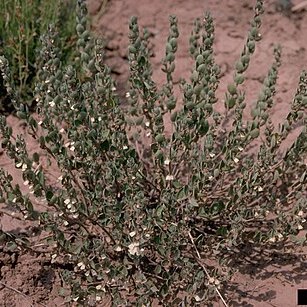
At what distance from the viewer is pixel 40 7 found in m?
3.79

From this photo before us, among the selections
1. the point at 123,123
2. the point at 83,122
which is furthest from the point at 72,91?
the point at 123,123

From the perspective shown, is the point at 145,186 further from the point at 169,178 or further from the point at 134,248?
the point at 134,248

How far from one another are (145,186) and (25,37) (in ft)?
3.75

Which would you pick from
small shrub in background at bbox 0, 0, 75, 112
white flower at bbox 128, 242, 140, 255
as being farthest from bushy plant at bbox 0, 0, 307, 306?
small shrub in background at bbox 0, 0, 75, 112

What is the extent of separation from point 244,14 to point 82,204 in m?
2.17

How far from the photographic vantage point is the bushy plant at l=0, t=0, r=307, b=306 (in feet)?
7.90

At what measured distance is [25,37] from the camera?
3.44 metres

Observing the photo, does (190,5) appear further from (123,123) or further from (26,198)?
(26,198)

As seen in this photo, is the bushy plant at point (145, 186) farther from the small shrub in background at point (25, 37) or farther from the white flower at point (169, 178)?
the small shrub in background at point (25, 37)

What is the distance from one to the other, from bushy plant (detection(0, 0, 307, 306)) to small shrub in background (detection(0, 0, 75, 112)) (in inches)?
25.9

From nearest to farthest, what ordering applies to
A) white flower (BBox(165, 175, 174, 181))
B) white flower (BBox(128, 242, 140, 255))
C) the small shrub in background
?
1. white flower (BBox(128, 242, 140, 255))
2. white flower (BBox(165, 175, 174, 181))
3. the small shrub in background

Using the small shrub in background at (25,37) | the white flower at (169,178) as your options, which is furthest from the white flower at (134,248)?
the small shrub in background at (25,37)

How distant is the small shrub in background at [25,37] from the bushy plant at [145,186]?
25.9 inches

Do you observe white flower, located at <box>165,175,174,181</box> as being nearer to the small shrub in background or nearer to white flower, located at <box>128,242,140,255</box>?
white flower, located at <box>128,242,140,255</box>
